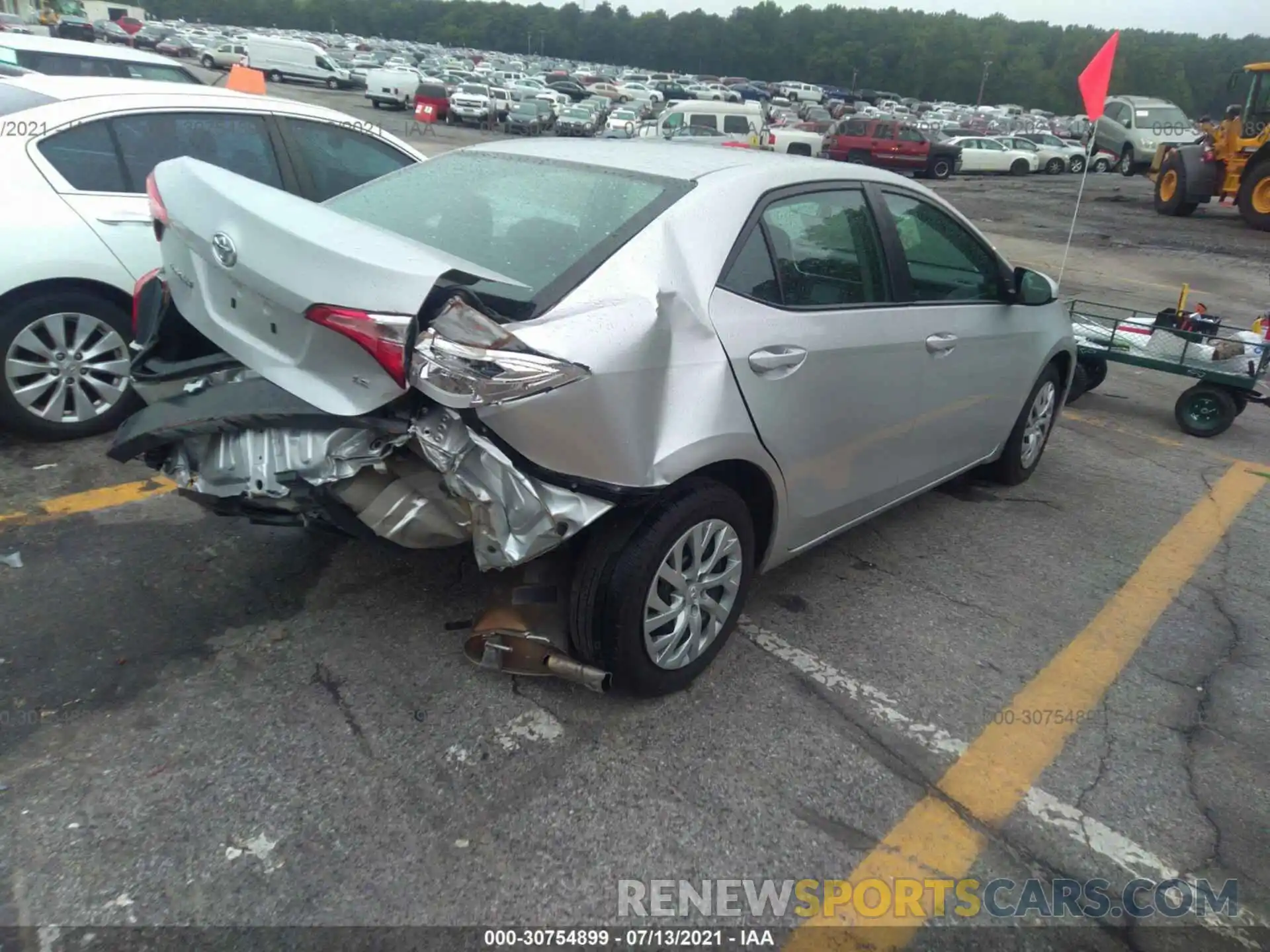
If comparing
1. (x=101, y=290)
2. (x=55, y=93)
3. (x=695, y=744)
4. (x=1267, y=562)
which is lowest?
(x=1267, y=562)

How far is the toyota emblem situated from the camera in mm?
2596

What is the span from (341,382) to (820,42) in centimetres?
12473

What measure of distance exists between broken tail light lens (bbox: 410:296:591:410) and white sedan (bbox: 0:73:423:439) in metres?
2.80

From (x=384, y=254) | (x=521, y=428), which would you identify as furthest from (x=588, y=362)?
(x=384, y=254)

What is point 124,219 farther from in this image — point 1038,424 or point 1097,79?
point 1097,79

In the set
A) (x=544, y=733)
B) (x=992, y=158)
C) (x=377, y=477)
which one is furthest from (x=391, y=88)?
(x=544, y=733)

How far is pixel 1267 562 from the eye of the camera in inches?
178

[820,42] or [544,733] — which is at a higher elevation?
[820,42]

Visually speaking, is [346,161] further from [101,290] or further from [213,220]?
[213,220]

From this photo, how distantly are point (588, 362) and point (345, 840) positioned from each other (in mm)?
1374

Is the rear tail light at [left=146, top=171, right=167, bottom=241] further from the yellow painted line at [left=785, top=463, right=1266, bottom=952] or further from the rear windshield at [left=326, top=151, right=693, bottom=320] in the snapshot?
the yellow painted line at [left=785, top=463, right=1266, bottom=952]

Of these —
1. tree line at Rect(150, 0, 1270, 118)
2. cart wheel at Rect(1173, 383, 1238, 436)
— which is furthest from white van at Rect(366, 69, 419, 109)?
tree line at Rect(150, 0, 1270, 118)

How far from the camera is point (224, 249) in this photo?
103 inches

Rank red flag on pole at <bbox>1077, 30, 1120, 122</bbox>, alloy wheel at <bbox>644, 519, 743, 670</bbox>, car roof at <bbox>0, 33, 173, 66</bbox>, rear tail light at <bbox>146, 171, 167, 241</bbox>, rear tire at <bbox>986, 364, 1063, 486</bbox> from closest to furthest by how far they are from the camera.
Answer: alloy wheel at <bbox>644, 519, 743, 670</bbox>, rear tail light at <bbox>146, 171, 167, 241</bbox>, rear tire at <bbox>986, 364, 1063, 486</bbox>, car roof at <bbox>0, 33, 173, 66</bbox>, red flag on pole at <bbox>1077, 30, 1120, 122</bbox>
